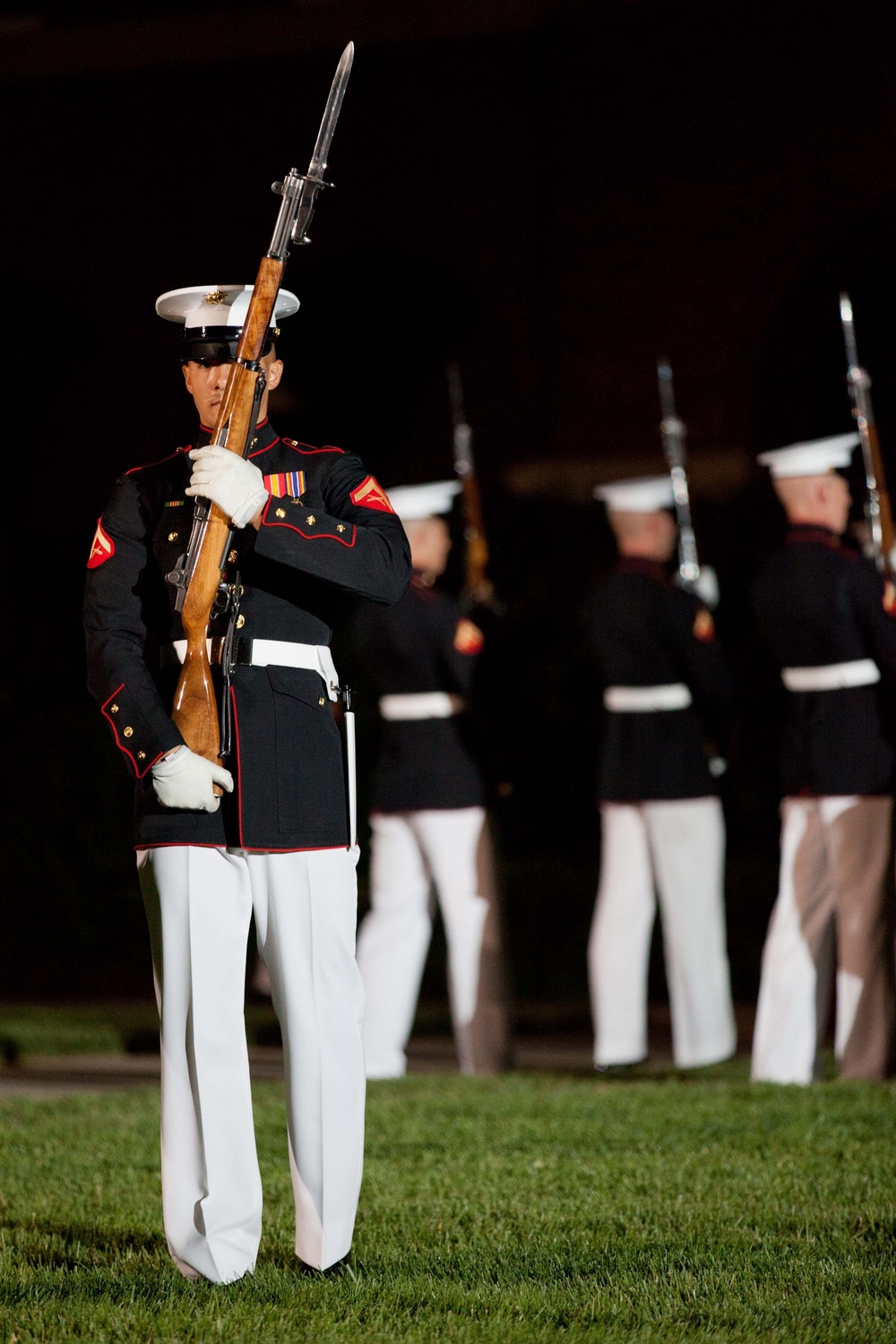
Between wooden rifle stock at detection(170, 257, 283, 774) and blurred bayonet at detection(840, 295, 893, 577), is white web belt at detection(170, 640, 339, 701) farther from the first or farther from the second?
blurred bayonet at detection(840, 295, 893, 577)

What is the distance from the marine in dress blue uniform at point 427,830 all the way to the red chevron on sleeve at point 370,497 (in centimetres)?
311

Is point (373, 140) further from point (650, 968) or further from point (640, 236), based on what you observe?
point (650, 968)

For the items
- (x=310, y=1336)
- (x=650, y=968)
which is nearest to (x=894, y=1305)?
(x=310, y=1336)

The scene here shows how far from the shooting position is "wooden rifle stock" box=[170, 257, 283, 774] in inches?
154

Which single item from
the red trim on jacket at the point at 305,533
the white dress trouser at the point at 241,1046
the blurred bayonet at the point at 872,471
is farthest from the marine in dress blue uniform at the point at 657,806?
the red trim on jacket at the point at 305,533

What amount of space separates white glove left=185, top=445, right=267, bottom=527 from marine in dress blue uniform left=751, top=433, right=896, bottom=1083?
3.37 meters

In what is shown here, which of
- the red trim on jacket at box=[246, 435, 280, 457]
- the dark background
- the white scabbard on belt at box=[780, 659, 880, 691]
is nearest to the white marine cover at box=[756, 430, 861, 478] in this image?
the white scabbard on belt at box=[780, 659, 880, 691]

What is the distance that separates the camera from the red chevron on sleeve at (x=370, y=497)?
4.17 m

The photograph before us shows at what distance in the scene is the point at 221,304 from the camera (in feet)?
13.5

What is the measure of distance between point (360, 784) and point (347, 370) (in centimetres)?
408

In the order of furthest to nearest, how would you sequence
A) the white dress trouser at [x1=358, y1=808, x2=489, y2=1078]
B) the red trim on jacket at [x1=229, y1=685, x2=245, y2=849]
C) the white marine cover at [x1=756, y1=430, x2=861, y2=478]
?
the white dress trouser at [x1=358, y1=808, x2=489, y2=1078] → the white marine cover at [x1=756, y1=430, x2=861, y2=478] → the red trim on jacket at [x1=229, y1=685, x2=245, y2=849]

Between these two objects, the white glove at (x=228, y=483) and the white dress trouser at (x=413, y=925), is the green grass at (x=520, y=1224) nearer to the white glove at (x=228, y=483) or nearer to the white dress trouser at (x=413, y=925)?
the white dress trouser at (x=413, y=925)

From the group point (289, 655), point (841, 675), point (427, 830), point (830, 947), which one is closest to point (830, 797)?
point (841, 675)

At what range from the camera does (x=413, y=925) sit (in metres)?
7.35
